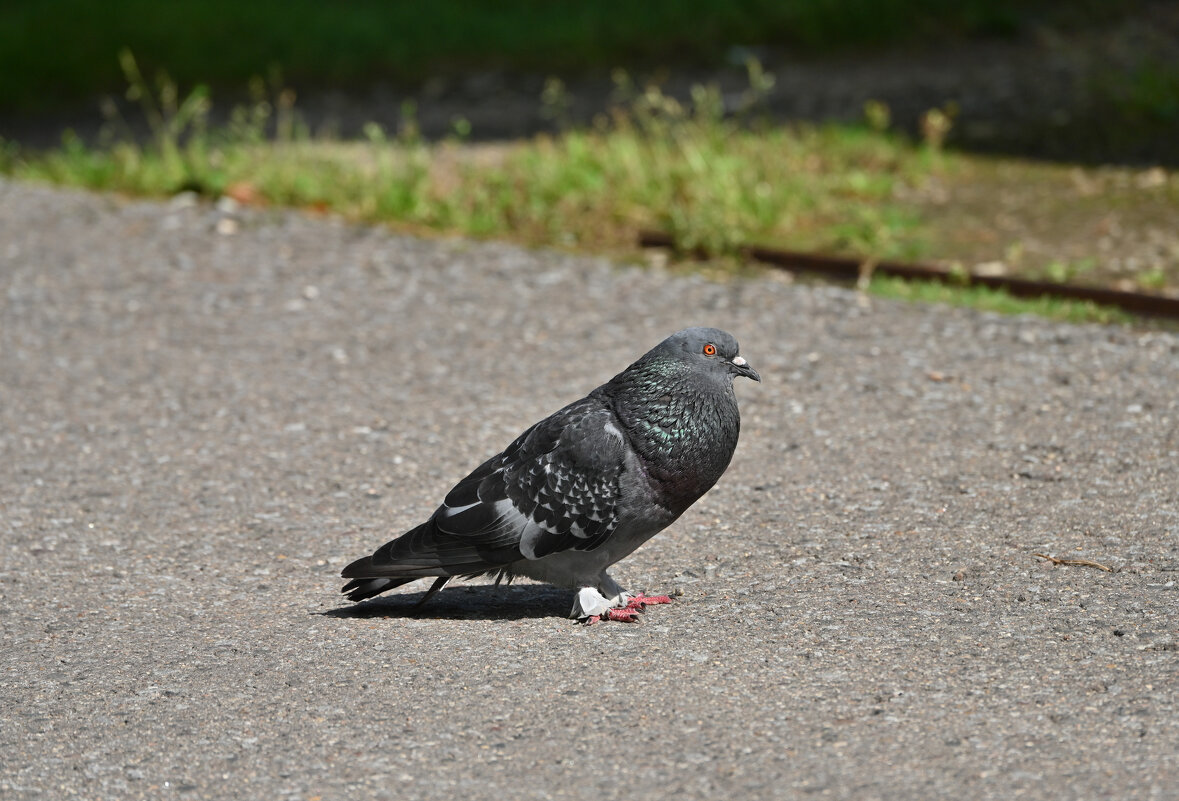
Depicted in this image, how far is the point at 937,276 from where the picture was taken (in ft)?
25.8

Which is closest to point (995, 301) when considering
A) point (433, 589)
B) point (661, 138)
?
point (661, 138)

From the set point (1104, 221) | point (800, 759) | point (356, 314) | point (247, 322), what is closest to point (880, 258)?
point (1104, 221)

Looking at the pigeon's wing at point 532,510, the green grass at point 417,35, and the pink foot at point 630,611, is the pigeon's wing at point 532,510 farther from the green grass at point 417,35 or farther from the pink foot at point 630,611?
the green grass at point 417,35

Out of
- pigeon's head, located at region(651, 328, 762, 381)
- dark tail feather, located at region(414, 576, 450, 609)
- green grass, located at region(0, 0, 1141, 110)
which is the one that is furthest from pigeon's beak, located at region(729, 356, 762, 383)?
green grass, located at region(0, 0, 1141, 110)

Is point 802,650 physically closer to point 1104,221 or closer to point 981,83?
point 1104,221

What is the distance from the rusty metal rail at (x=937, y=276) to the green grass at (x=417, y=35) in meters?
5.58

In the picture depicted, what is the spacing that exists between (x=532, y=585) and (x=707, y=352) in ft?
4.16

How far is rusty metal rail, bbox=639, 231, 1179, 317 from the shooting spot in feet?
23.8

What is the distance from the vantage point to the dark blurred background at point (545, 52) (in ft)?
39.0

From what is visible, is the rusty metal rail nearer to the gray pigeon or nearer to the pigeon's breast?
the gray pigeon

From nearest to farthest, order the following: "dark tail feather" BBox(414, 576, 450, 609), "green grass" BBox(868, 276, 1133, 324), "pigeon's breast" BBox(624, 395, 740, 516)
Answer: "pigeon's breast" BBox(624, 395, 740, 516)
"dark tail feather" BBox(414, 576, 450, 609)
"green grass" BBox(868, 276, 1133, 324)

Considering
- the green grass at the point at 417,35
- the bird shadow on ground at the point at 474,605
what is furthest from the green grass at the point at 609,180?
the bird shadow on ground at the point at 474,605

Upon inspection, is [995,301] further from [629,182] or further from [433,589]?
[433,589]

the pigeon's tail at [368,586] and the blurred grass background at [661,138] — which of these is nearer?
the pigeon's tail at [368,586]
